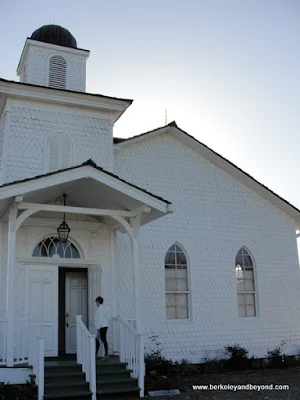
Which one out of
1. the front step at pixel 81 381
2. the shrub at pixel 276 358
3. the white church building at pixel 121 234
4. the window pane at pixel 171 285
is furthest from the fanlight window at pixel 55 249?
the shrub at pixel 276 358

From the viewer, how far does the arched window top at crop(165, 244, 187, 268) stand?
1642cm

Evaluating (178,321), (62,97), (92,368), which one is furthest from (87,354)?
(62,97)

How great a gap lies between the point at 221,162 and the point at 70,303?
6895mm

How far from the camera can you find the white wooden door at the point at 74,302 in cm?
1456

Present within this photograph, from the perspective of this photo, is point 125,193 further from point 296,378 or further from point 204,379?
point 296,378

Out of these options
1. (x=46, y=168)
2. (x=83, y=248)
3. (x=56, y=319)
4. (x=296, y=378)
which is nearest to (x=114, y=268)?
(x=83, y=248)

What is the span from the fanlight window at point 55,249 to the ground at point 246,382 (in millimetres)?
4303

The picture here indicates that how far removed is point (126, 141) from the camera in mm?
16359

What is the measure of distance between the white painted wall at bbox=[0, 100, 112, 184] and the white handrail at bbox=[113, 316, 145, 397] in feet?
15.5

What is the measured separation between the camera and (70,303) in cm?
1482

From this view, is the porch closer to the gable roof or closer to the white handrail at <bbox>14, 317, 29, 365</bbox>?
the white handrail at <bbox>14, 317, 29, 365</bbox>

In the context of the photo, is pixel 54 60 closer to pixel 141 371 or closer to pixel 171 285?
pixel 171 285

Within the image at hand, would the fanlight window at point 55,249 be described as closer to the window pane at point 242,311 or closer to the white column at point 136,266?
the white column at point 136,266

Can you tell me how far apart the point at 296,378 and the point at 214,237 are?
517cm
